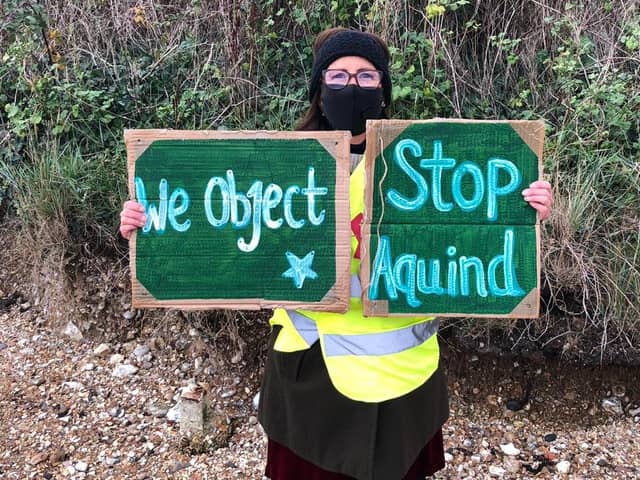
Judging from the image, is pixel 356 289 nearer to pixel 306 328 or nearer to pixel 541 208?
pixel 306 328

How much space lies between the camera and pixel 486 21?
312 cm

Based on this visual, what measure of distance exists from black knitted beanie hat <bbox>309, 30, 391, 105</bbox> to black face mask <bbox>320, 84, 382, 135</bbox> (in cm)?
7

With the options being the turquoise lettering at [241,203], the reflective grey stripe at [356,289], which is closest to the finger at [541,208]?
the reflective grey stripe at [356,289]

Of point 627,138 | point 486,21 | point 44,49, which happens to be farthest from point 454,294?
point 44,49

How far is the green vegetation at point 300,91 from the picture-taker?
2.48 m

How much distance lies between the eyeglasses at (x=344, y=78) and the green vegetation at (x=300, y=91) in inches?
47.0

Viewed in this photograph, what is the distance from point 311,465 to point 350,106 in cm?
102

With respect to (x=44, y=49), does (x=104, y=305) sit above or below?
below

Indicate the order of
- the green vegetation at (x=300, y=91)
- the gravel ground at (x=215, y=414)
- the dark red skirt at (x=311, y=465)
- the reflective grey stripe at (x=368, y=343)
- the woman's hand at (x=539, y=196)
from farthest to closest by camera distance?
the green vegetation at (x=300, y=91) → the gravel ground at (x=215, y=414) → the dark red skirt at (x=311, y=465) → the reflective grey stripe at (x=368, y=343) → the woman's hand at (x=539, y=196)

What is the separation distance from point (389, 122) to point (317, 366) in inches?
26.2

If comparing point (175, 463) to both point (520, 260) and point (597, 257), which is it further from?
point (597, 257)

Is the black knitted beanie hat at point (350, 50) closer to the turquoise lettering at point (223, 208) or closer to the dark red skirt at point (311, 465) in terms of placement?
the turquoise lettering at point (223, 208)

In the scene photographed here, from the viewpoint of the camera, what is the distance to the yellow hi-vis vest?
141cm

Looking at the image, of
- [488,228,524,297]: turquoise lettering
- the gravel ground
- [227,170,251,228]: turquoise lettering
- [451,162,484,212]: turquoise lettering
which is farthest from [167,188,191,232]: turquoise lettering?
the gravel ground
